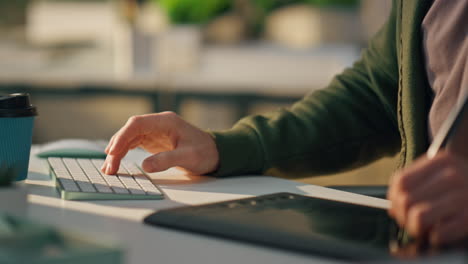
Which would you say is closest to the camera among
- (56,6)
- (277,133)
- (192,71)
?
(277,133)

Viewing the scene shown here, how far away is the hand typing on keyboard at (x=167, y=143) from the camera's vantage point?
36.5 inches

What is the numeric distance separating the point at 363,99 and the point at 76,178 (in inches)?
18.9

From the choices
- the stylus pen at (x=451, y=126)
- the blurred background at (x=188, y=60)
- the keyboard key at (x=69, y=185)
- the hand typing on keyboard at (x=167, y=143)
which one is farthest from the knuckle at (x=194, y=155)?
the blurred background at (x=188, y=60)

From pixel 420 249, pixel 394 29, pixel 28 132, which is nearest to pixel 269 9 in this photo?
pixel 394 29

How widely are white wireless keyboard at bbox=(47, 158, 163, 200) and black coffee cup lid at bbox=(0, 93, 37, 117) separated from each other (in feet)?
0.27

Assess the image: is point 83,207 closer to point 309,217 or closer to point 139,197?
point 139,197

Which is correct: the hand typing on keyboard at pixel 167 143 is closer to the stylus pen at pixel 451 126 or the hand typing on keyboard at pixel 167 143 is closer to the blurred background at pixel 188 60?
the stylus pen at pixel 451 126

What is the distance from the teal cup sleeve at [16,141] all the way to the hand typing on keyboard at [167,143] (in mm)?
102

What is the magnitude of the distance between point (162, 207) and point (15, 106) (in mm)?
244

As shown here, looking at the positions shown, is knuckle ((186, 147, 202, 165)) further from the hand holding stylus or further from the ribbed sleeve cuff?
the hand holding stylus

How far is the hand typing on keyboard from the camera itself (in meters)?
0.93

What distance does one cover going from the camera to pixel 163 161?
0.93 m

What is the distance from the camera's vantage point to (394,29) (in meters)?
1.09

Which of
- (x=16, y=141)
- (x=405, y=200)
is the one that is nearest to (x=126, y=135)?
(x=16, y=141)
